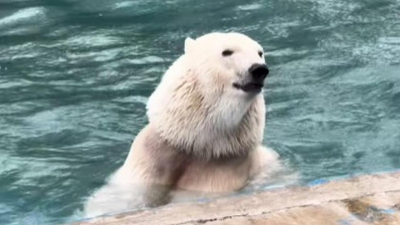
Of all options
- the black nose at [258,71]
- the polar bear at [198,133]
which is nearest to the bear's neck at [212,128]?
the polar bear at [198,133]

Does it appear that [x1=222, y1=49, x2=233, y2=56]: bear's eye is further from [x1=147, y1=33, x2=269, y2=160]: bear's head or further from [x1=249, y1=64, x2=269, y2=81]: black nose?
[x1=249, y1=64, x2=269, y2=81]: black nose

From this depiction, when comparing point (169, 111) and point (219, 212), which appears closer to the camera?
point (219, 212)

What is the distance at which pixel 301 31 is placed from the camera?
956 centimetres

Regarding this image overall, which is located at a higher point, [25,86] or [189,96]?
[189,96]

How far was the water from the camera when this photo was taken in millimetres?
6363

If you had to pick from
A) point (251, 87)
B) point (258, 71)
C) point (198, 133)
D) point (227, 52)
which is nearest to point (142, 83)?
point (198, 133)

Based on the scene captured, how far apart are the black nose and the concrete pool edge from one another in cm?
91

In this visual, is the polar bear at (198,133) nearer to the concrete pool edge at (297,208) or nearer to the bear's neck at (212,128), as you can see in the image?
the bear's neck at (212,128)

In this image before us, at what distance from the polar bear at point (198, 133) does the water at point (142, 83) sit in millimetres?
555

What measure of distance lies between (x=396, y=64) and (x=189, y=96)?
3.79m

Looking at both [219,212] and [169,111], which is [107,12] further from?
[219,212]

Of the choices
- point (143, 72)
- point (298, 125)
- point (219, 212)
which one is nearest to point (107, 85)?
point (143, 72)

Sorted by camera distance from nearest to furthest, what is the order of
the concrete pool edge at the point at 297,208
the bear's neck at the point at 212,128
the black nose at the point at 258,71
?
the concrete pool edge at the point at 297,208
the black nose at the point at 258,71
the bear's neck at the point at 212,128

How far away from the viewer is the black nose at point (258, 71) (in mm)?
4891
